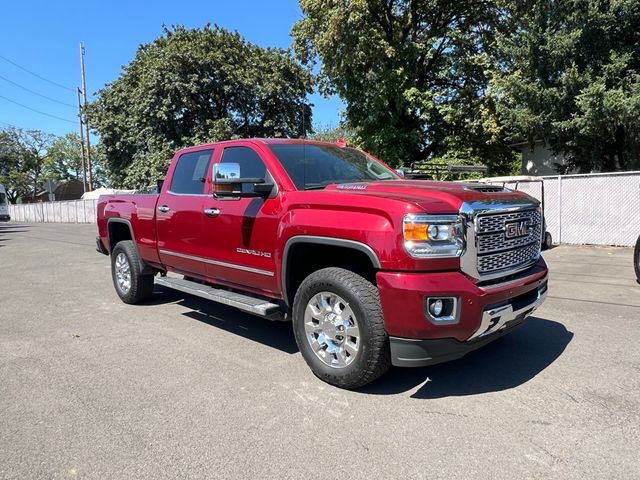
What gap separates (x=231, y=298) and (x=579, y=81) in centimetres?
1293

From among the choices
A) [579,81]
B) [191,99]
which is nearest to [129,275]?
[579,81]

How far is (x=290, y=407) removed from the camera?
353cm

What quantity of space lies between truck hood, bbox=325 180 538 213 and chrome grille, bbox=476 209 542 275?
0.47 ft

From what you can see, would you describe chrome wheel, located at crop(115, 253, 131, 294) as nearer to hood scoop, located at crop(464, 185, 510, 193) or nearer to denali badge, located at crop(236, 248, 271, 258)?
denali badge, located at crop(236, 248, 271, 258)

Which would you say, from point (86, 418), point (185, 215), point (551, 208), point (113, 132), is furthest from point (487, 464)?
point (113, 132)

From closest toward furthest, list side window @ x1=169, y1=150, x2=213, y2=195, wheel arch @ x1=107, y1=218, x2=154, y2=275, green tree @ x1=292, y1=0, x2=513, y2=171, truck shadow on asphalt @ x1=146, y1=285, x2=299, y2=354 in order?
truck shadow on asphalt @ x1=146, y1=285, x2=299, y2=354 → side window @ x1=169, y1=150, x2=213, y2=195 → wheel arch @ x1=107, y1=218, x2=154, y2=275 → green tree @ x1=292, y1=0, x2=513, y2=171

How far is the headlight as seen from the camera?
10.8 feet

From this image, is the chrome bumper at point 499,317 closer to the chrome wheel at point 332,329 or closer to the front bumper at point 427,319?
the front bumper at point 427,319

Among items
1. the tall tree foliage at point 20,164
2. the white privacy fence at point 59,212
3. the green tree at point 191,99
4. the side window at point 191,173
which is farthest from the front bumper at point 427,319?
the tall tree foliage at point 20,164

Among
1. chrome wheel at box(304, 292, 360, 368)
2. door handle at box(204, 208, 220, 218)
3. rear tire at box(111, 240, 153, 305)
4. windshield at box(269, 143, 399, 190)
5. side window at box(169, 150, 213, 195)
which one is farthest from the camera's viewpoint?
rear tire at box(111, 240, 153, 305)

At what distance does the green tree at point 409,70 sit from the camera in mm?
19125

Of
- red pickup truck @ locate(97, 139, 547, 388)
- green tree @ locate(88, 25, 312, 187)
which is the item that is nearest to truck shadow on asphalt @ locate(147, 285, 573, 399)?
red pickup truck @ locate(97, 139, 547, 388)

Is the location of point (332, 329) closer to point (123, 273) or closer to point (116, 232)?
point (123, 273)

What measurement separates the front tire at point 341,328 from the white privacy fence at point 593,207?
11045mm
